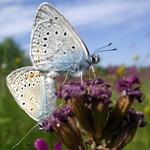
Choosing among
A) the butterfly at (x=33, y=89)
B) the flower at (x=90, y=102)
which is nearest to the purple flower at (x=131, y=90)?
the flower at (x=90, y=102)

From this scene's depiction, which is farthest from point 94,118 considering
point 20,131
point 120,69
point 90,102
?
point 120,69

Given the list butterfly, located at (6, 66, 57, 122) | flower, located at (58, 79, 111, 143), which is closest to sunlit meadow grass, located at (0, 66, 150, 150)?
butterfly, located at (6, 66, 57, 122)

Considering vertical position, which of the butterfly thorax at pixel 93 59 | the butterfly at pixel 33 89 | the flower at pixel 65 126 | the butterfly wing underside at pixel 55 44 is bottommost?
the flower at pixel 65 126

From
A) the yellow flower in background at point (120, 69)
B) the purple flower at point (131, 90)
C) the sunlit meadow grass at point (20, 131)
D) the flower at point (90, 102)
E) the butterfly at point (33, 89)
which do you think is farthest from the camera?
the yellow flower in background at point (120, 69)

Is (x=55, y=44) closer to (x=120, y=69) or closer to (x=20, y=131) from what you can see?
(x=20, y=131)

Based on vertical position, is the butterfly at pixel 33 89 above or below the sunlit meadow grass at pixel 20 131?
above

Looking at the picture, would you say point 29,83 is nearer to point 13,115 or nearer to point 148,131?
point 148,131

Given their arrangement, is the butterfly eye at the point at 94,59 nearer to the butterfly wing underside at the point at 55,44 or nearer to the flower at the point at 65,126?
the butterfly wing underside at the point at 55,44
